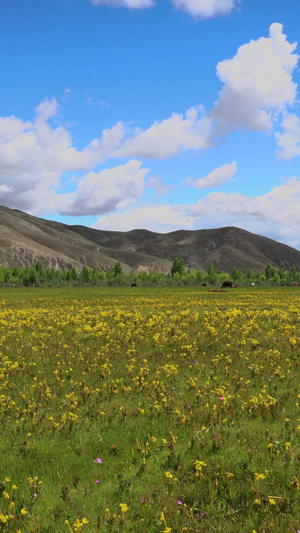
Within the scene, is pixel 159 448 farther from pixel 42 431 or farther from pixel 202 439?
pixel 42 431

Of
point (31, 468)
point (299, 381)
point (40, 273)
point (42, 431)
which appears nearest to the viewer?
point (31, 468)

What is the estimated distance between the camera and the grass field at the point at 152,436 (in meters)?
5.53

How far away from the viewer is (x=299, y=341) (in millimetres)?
14820

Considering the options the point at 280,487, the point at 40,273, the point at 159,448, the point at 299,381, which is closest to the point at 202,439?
the point at 159,448

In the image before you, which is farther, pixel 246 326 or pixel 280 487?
pixel 246 326

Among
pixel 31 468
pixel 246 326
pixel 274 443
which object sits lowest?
pixel 31 468

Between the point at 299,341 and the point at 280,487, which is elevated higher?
the point at 299,341

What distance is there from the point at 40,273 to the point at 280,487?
171m

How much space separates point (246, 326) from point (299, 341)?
115 inches

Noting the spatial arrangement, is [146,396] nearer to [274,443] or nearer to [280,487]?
[274,443]

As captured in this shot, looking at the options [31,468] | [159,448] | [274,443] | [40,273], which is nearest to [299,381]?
[274,443]

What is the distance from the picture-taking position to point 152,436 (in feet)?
25.8

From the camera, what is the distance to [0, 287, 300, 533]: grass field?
5527 mm

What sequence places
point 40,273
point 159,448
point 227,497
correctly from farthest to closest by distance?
1. point 40,273
2. point 159,448
3. point 227,497
